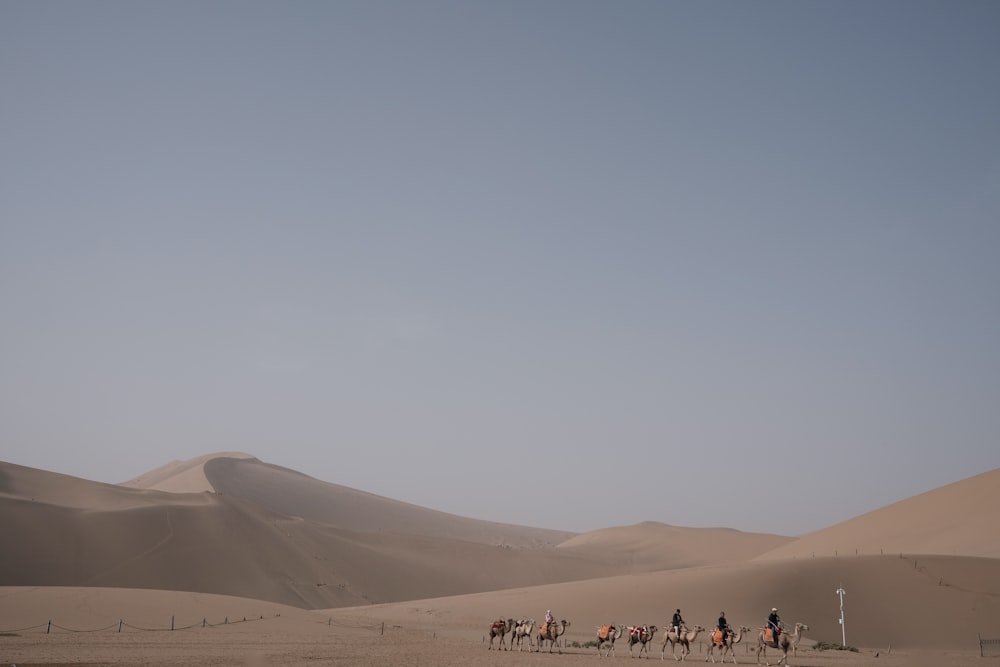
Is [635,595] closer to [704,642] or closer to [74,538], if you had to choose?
[704,642]

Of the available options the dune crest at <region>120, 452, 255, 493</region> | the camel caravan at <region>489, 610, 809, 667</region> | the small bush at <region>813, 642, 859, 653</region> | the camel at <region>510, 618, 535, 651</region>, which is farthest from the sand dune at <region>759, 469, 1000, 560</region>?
the dune crest at <region>120, 452, 255, 493</region>

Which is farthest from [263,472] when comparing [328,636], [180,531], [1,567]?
[328,636]

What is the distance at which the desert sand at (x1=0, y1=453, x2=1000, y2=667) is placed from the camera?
29969 millimetres

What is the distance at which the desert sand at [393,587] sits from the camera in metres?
30.0

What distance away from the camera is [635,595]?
4638 cm

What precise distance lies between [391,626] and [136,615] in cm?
1135

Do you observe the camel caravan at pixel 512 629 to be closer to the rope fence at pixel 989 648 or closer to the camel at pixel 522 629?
the camel at pixel 522 629

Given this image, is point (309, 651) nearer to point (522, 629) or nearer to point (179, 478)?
point (522, 629)

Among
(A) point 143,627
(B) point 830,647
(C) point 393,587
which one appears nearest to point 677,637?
(B) point 830,647

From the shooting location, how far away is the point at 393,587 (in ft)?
222

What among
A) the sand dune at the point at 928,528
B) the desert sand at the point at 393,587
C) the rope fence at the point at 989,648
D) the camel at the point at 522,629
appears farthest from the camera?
the sand dune at the point at 928,528

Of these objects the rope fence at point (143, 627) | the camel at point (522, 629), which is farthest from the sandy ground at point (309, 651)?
the camel at point (522, 629)

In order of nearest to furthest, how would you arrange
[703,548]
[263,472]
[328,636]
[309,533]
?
[328,636] → [309,533] → [703,548] → [263,472]

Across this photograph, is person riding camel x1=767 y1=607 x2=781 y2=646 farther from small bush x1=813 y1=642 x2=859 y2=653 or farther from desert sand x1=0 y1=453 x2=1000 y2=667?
small bush x1=813 y1=642 x2=859 y2=653
